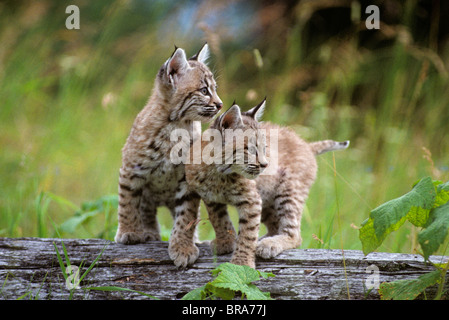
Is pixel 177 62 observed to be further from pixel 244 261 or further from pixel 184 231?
pixel 244 261

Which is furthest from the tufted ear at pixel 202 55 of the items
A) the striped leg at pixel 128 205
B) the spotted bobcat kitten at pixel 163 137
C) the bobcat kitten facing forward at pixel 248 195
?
the striped leg at pixel 128 205

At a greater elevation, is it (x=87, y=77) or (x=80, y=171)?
(x=87, y=77)

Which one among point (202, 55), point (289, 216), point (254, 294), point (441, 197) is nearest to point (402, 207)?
point (441, 197)

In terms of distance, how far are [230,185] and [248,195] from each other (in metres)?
0.13

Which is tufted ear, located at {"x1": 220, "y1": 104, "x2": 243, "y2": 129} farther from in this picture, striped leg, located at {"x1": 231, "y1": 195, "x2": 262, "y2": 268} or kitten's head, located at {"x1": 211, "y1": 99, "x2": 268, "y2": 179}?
striped leg, located at {"x1": 231, "y1": 195, "x2": 262, "y2": 268}

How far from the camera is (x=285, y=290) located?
2.79 m

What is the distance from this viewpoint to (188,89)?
140 inches

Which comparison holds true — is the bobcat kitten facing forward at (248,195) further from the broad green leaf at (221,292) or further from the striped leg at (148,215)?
the striped leg at (148,215)

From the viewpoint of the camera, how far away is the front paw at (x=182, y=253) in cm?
307

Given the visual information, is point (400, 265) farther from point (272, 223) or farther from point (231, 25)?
point (231, 25)

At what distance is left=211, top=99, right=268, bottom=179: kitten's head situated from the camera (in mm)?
3264

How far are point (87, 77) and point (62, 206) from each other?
1.77m

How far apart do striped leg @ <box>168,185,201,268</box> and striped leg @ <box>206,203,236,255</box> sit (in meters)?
0.12
